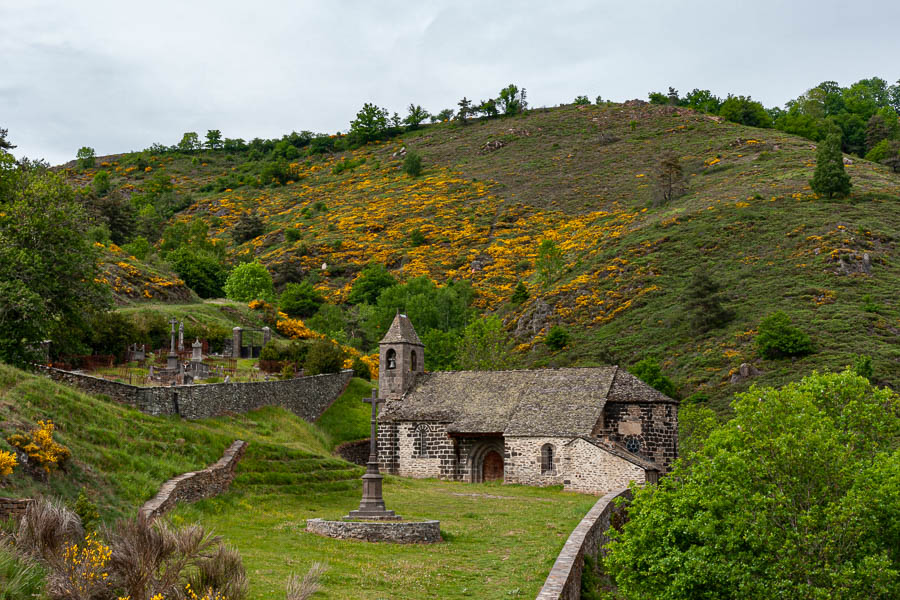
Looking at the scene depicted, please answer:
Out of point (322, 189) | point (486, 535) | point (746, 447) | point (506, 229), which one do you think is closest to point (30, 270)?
point (486, 535)

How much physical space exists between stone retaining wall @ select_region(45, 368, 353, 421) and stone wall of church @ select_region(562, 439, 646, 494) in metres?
16.7

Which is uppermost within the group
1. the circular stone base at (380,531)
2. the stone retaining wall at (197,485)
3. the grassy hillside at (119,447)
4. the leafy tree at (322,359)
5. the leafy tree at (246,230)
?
the leafy tree at (246,230)

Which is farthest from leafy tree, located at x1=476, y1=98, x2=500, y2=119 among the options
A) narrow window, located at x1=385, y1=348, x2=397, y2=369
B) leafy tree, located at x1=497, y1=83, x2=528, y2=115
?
narrow window, located at x1=385, y1=348, x2=397, y2=369

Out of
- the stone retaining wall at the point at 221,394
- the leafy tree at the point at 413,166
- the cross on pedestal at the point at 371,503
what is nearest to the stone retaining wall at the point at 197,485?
the stone retaining wall at the point at 221,394

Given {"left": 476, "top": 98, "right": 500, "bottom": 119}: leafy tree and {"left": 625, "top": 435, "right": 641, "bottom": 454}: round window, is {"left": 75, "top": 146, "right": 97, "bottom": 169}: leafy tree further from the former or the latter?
{"left": 625, "top": 435, "right": 641, "bottom": 454}: round window

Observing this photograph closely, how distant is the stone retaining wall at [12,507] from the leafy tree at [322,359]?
38595 millimetres

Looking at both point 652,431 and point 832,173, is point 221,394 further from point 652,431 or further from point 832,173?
point 832,173

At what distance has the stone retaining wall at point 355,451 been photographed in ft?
151

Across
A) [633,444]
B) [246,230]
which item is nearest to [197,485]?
[633,444]

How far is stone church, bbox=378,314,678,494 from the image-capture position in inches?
1513

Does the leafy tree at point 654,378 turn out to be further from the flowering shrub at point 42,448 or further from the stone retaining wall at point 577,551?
the flowering shrub at point 42,448

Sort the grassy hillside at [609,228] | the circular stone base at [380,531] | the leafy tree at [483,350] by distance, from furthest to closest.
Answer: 1. the leafy tree at [483,350]
2. the grassy hillside at [609,228]
3. the circular stone base at [380,531]

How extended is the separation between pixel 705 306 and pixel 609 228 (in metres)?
35.2

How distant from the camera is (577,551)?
18.7 meters
